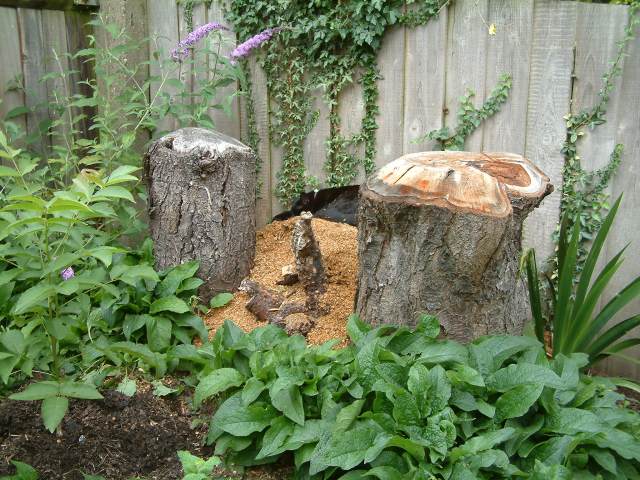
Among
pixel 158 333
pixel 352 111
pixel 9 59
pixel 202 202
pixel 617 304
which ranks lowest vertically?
pixel 158 333

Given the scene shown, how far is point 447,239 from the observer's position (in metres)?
2.64

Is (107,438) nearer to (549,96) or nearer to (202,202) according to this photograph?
(202,202)

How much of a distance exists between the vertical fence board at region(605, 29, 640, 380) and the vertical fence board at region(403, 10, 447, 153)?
3.07 ft

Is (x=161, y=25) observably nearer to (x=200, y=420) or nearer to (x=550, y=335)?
(x=200, y=420)

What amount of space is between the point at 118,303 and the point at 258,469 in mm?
1133

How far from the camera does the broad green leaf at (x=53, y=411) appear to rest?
7.29 feet

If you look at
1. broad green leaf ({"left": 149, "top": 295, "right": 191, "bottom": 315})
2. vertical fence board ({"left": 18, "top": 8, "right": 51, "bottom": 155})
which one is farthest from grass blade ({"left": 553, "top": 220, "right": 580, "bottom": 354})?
vertical fence board ({"left": 18, "top": 8, "right": 51, "bottom": 155})

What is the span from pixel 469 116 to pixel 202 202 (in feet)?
5.00

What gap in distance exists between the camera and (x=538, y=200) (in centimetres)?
278

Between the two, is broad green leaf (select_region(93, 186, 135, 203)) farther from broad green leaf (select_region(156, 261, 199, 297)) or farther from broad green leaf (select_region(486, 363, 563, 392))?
broad green leaf (select_region(486, 363, 563, 392))

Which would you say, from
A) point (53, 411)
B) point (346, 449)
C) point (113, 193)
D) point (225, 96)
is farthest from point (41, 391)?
point (225, 96)

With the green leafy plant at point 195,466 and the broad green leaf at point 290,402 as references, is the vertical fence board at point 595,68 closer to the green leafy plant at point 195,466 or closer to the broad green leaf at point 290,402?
the broad green leaf at point 290,402

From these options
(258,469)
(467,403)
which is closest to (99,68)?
(258,469)

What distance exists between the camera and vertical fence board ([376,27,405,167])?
3.87 m
